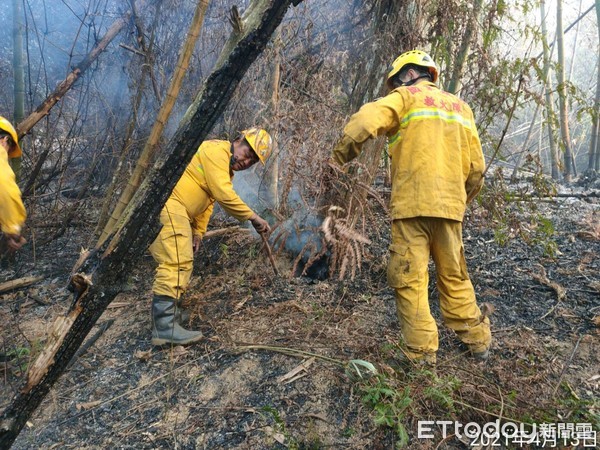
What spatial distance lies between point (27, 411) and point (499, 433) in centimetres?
237

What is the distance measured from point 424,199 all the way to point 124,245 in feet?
6.47

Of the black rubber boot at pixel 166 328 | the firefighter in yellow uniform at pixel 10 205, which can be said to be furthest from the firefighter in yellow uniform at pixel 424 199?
the firefighter in yellow uniform at pixel 10 205

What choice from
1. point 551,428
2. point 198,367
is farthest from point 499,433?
point 198,367

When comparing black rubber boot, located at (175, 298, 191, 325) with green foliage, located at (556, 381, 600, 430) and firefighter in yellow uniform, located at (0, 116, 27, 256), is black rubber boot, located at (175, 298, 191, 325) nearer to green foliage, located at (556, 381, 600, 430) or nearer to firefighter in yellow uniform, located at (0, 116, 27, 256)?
firefighter in yellow uniform, located at (0, 116, 27, 256)

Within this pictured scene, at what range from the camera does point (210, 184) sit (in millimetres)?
3672

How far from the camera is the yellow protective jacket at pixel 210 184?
144 inches

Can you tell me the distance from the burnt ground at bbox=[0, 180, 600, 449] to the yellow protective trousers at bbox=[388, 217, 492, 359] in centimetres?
16

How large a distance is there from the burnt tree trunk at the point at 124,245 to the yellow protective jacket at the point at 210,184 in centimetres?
183

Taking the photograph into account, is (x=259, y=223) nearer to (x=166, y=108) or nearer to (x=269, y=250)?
(x=269, y=250)

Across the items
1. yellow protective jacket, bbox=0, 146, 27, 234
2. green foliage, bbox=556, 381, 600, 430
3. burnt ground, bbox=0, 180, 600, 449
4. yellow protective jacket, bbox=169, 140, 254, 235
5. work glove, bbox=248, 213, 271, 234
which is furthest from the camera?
work glove, bbox=248, 213, 271, 234

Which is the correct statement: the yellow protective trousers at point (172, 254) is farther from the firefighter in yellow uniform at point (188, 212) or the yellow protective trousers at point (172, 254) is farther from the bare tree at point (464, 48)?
the bare tree at point (464, 48)

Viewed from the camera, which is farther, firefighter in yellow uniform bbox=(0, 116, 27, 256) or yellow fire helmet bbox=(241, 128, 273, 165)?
yellow fire helmet bbox=(241, 128, 273, 165)

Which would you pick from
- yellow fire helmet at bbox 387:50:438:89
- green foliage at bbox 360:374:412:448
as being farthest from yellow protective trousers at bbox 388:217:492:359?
yellow fire helmet at bbox 387:50:438:89

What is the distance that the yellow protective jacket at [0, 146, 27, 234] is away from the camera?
3.09 meters
